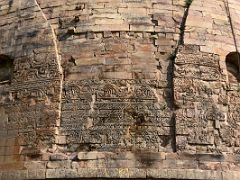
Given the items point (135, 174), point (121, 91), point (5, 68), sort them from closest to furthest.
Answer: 1. point (135, 174)
2. point (121, 91)
3. point (5, 68)

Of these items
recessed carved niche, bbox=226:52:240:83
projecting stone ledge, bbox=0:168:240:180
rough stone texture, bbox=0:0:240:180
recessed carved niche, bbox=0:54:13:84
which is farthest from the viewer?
recessed carved niche, bbox=0:54:13:84

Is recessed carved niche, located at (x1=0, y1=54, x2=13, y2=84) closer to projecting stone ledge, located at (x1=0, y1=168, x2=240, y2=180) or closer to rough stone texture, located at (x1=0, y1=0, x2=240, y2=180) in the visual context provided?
rough stone texture, located at (x1=0, y1=0, x2=240, y2=180)

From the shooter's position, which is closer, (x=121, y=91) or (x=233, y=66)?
(x=121, y=91)

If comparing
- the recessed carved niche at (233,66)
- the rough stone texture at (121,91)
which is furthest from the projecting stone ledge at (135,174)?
the recessed carved niche at (233,66)

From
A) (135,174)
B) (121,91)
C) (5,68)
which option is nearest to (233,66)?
(121,91)

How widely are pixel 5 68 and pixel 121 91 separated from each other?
244 centimetres

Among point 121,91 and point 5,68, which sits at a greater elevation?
point 5,68

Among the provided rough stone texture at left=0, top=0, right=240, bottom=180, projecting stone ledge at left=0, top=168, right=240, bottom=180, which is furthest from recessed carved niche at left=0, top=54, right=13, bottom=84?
projecting stone ledge at left=0, top=168, right=240, bottom=180

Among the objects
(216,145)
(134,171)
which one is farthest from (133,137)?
(216,145)

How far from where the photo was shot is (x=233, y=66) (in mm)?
9273

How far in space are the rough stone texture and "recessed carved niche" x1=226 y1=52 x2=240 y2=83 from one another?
25mm

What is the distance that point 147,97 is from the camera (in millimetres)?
8398

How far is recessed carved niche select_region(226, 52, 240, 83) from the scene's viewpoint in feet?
29.8

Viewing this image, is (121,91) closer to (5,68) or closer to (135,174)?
(135,174)
